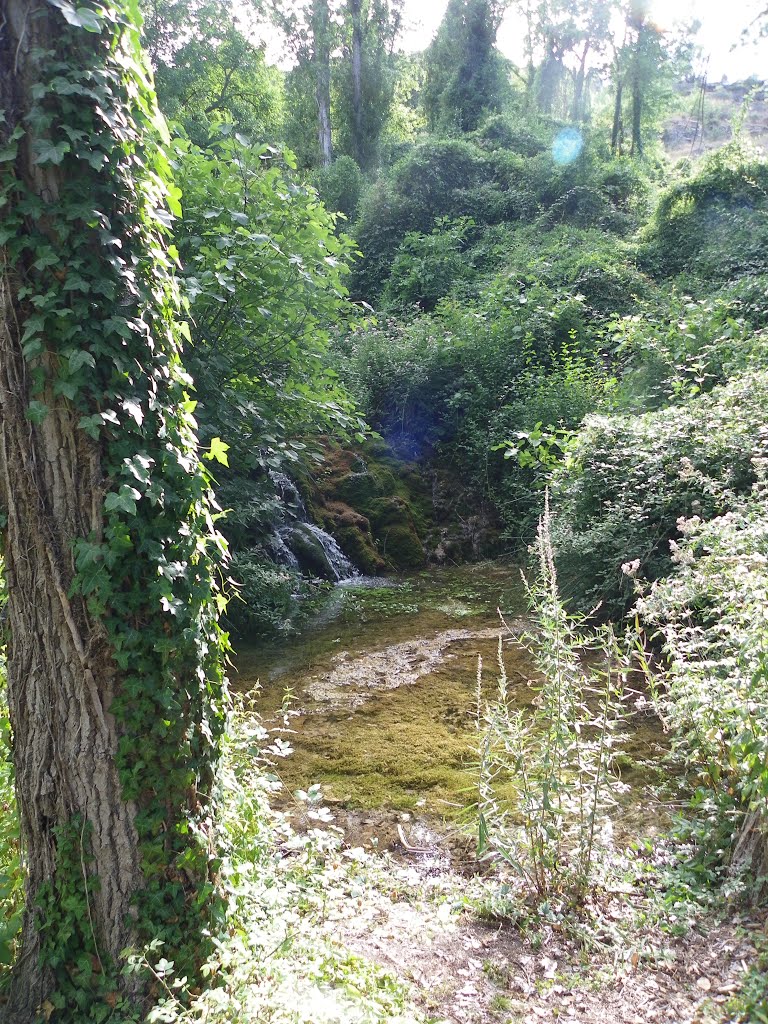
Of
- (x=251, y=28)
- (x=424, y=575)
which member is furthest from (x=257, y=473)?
(x=251, y=28)

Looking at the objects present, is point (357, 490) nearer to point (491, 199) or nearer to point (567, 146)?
point (491, 199)

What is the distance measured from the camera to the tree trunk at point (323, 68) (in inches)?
922

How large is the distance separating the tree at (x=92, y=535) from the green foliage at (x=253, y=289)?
3444mm

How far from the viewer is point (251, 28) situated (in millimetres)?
24531

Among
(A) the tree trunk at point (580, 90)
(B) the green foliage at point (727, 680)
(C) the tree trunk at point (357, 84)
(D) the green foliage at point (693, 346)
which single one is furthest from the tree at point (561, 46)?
(B) the green foliage at point (727, 680)

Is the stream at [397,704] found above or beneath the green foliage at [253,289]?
beneath

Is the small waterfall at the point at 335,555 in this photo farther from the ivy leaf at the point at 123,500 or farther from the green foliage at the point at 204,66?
the green foliage at the point at 204,66

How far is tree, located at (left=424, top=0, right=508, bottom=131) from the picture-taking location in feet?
82.0

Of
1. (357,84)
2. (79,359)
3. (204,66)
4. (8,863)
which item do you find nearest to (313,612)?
(8,863)

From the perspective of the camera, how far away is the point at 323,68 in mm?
23750

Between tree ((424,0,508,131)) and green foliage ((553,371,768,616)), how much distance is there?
22.0 meters

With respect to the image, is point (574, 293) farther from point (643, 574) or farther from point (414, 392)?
point (643, 574)

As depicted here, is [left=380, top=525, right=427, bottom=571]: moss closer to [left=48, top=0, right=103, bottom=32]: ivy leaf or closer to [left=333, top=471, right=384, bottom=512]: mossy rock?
[left=333, top=471, right=384, bottom=512]: mossy rock

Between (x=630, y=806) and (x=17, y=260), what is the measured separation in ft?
13.4
